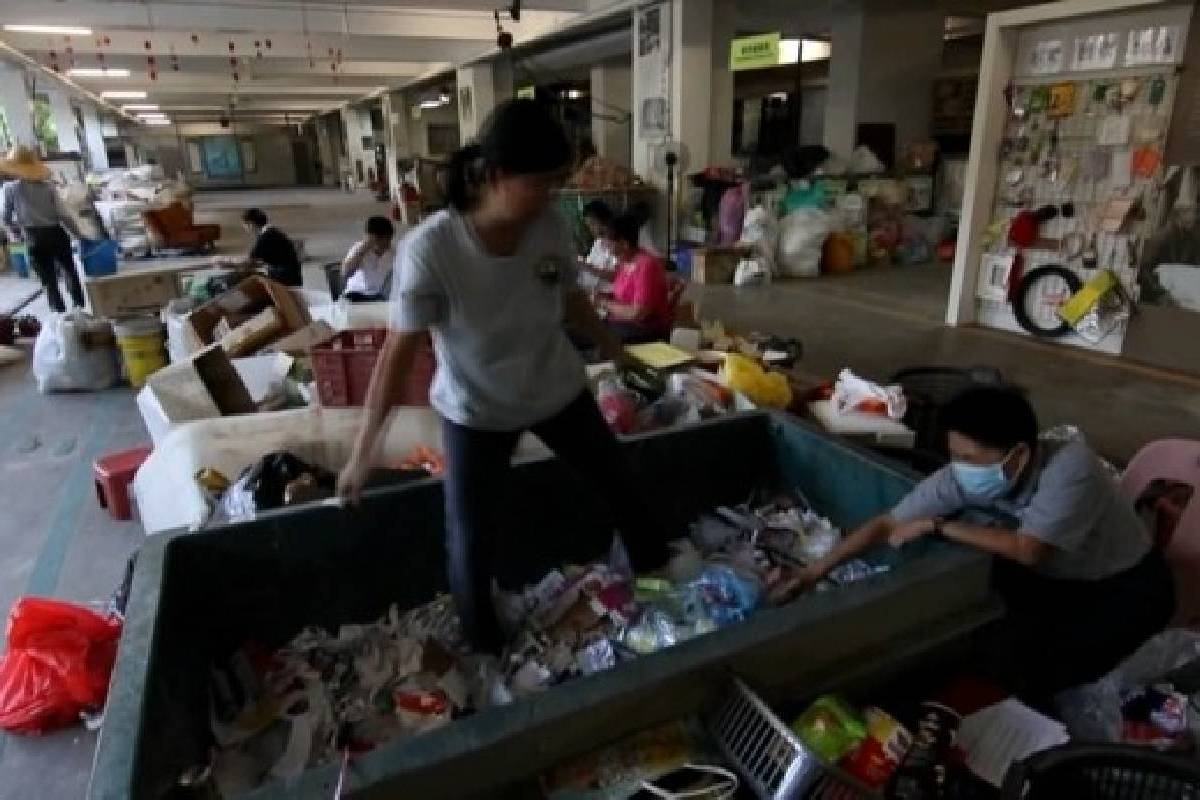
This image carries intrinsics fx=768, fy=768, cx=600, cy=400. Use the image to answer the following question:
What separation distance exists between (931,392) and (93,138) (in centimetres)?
2313

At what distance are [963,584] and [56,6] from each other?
9121 millimetres

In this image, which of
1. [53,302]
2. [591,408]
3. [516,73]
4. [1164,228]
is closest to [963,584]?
[591,408]

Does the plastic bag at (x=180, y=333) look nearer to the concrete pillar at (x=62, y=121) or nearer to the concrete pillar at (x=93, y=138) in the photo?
the concrete pillar at (x=62, y=121)

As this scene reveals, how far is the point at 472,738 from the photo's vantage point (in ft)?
3.77

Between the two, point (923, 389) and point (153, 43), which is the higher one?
point (153, 43)

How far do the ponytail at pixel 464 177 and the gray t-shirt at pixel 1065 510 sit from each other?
3.94 ft

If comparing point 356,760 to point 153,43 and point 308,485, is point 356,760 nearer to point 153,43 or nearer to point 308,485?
point 308,485

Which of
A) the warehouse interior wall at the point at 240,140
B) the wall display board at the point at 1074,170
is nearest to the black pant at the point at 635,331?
the wall display board at the point at 1074,170

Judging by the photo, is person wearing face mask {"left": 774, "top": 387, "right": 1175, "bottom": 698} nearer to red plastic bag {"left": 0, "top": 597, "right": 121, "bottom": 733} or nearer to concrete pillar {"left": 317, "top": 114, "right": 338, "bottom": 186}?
red plastic bag {"left": 0, "top": 597, "right": 121, "bottom": 733}

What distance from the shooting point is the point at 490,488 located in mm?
1673

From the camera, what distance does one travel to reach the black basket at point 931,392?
279 centimetres

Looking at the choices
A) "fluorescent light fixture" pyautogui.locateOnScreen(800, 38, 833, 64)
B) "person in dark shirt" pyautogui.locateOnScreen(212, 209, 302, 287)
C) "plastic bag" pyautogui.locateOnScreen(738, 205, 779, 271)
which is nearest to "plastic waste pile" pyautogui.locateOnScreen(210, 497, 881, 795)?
"person in dark shirt" pyautogui.locateOnScreen(212, 209, 302, 287)

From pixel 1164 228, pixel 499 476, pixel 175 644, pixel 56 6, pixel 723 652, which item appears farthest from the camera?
pixel 56 6

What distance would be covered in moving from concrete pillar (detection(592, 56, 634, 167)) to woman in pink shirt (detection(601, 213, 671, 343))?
346 inches
